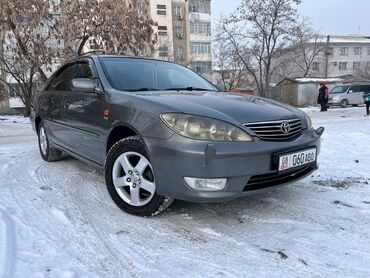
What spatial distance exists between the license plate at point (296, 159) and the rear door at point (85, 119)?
1.76 meters

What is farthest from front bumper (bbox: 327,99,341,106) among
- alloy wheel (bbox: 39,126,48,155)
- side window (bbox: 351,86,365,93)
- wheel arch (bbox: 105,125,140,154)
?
wheel arch (bbox: 105,125,140,154)

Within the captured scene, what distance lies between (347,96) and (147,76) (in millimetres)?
23130

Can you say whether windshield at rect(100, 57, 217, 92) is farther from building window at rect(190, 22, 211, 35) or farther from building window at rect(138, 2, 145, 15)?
building window at rect(190, 22, 211, 35)

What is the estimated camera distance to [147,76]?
161 inches

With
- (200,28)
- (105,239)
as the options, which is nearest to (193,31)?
(200,28)

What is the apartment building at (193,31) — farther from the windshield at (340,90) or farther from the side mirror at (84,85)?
the side mirror at (84,85)

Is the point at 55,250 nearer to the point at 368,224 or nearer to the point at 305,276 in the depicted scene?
the point at 305,276

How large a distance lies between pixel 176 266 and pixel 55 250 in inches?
36.3

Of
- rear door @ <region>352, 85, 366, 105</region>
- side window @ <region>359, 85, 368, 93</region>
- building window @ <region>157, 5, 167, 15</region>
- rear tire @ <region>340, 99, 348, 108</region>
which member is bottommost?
rear tire @ <region>340, 99, 348, 108</region>

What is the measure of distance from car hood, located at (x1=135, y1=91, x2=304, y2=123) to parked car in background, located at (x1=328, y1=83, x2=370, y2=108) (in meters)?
22.5

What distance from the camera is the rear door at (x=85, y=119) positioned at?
3.76 meters

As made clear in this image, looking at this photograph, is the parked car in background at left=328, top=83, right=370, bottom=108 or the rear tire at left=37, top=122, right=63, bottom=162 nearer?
the rear tire at left=37, top=122, right=63, bottom=162

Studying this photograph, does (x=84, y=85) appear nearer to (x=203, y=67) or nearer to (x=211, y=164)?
(x=211, y=164)

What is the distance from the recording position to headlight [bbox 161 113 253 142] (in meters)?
2.83
